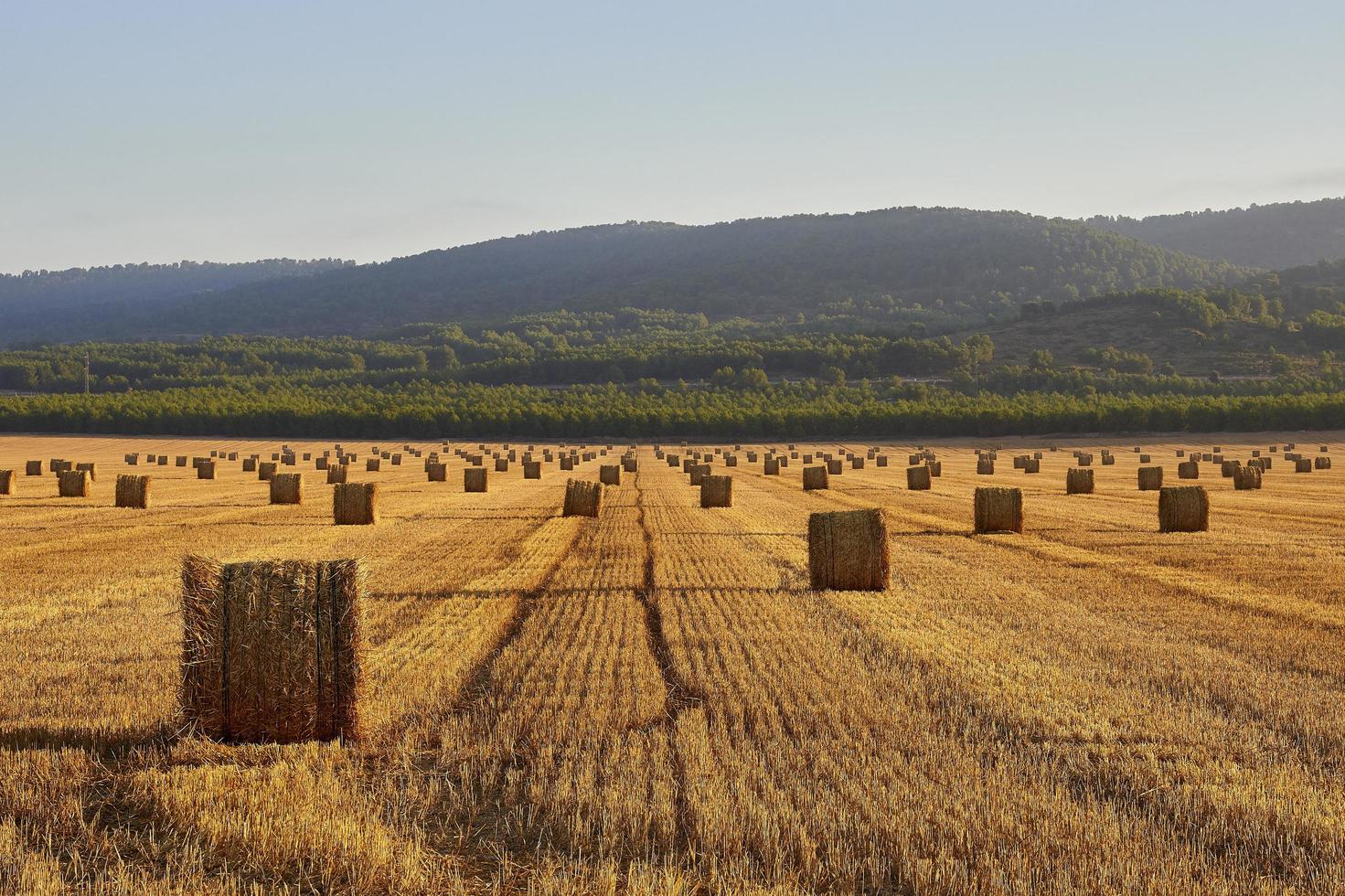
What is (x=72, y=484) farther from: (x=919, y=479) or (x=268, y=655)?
(x=268, y=655)

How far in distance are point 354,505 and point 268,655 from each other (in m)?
18.9

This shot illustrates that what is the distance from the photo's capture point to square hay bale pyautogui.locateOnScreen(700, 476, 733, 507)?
33344 millimetres

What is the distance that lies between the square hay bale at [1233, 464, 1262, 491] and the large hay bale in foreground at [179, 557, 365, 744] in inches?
1487

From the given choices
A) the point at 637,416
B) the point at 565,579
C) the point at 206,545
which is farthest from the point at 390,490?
the point at 637,416

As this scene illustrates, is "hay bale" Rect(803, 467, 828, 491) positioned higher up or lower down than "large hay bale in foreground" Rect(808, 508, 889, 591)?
lower down

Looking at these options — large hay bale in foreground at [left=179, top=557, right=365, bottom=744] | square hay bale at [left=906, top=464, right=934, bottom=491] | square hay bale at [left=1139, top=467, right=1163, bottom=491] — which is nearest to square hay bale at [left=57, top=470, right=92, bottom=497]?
square hay bale at [left=906, top=464, right=934, bottom=491]

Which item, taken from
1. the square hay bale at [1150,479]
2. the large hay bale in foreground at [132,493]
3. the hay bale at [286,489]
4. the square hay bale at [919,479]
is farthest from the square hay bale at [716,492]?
the square hay bale at [1150,479]

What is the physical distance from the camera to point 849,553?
663 inches

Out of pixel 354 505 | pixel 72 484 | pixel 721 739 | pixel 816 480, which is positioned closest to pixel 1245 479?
pixel 816 480

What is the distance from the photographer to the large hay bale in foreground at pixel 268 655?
9031 mm

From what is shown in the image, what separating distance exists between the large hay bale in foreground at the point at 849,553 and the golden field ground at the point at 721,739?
0.39 meters

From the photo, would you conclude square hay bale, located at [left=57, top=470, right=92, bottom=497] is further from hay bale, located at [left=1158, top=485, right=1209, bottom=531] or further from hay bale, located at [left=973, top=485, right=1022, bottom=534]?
hay bale, located at [left=1158, top=485, right=1209, bottom=531]

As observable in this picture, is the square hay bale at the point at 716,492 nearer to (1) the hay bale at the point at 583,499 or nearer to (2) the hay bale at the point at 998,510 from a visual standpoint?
(1) the hay bale at the point at 583,499

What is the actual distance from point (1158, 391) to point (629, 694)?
122 metres
